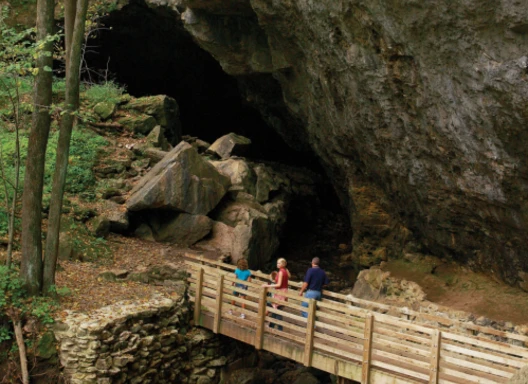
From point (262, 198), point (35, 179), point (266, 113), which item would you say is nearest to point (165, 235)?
point (262, 198)

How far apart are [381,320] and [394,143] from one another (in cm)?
688

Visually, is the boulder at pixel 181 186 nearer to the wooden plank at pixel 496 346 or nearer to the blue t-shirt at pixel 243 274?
the blue t-shirt at pixel 243 274

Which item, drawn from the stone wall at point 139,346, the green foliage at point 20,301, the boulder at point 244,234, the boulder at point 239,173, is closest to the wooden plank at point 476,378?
the stone wall at point 139,346

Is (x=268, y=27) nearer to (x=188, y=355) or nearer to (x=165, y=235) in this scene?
(x=165, y=235)

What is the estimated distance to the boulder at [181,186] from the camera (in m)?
17.4

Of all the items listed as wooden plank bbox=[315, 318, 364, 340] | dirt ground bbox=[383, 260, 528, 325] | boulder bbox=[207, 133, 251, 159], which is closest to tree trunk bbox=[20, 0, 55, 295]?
wooden plank bbox=[315, 318, 364, 340]

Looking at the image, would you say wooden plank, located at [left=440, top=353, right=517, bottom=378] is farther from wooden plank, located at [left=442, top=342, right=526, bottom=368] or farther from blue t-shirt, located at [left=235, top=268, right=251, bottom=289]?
blue t-shirt, located at [left=235, top=268, right=251, bottom=289]

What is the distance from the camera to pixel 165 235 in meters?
17.7

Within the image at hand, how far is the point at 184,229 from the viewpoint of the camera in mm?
17812

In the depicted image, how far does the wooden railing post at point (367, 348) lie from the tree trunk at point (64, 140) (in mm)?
6544

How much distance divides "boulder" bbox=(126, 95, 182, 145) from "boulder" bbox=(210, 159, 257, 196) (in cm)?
322

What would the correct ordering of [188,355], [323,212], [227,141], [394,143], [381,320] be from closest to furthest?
[381,320]
[188,355]
[394,143]
[227,141]
[323,212]

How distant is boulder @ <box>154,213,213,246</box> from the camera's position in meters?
17.7

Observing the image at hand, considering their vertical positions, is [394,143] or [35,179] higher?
[394,143]
